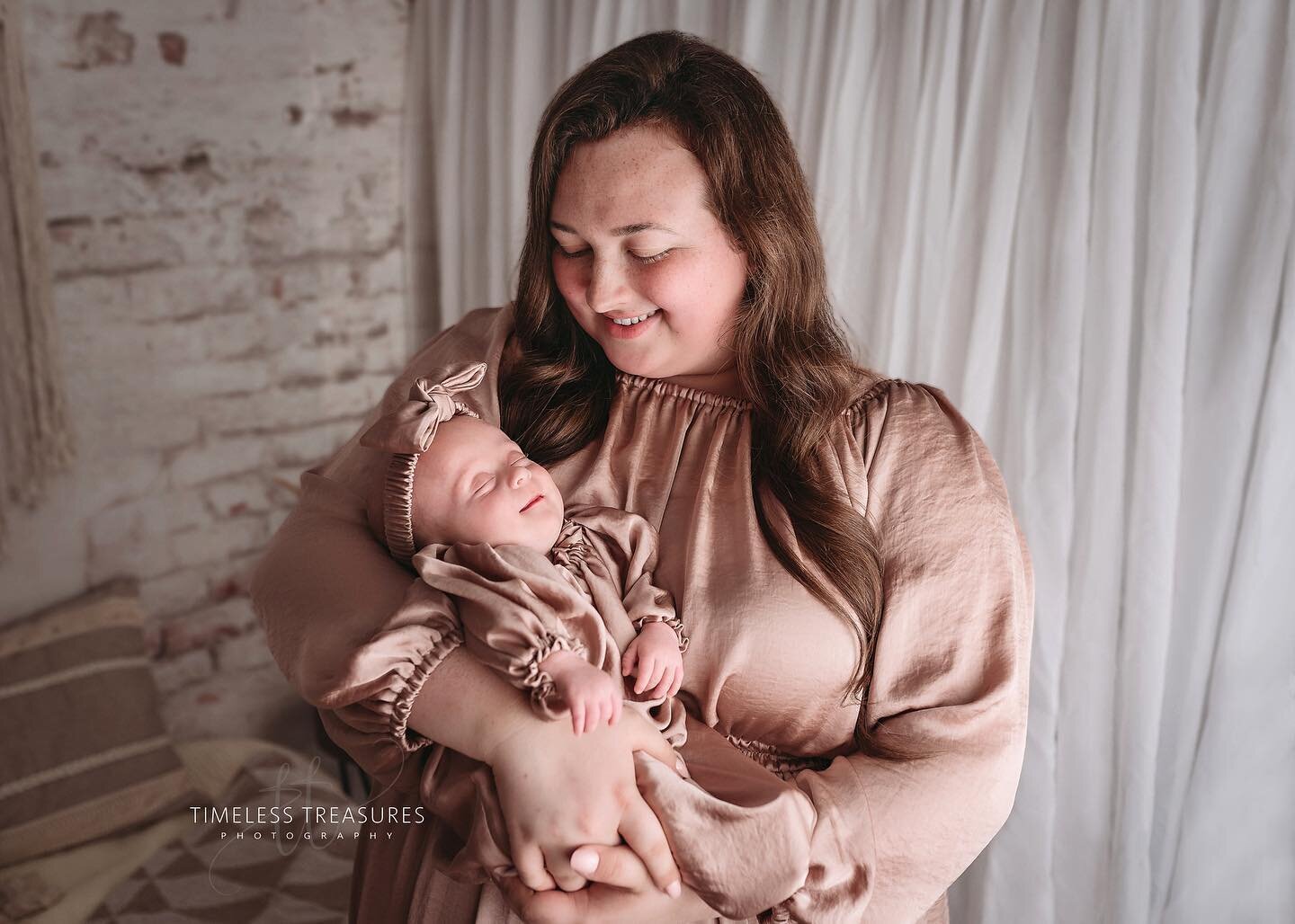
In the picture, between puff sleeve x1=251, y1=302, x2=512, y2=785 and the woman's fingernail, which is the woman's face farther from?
the woman's fingernail

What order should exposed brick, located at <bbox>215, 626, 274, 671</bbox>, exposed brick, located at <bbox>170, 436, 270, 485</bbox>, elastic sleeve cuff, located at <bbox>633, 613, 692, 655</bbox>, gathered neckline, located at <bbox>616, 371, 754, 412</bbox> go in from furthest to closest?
exposed brick, located at <bbox>215, 626, 274, 671</bbox>
exposed brick, located at <bbox>170, 436, 270, 485</bbox>
gathered neckline, located at <bbox>616, 371, 754, 412</bbox>
elastic sleeve cuff, located at <bbox>633, 613, 692, 655</bbox>

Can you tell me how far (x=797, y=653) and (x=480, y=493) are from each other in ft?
1.52

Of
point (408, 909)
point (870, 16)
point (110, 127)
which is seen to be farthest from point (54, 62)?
point (408, 909)

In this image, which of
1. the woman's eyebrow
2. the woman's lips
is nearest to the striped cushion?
the woman's lips

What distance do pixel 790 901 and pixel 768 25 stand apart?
1723 millimetres

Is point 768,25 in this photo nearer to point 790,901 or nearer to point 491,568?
point 491,568

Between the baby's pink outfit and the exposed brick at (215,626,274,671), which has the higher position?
the baby's pink outfit

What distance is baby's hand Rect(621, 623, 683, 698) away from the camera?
50.4 inches

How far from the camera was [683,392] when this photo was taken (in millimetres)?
1647

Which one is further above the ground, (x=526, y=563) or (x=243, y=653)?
(x=526, y=563)

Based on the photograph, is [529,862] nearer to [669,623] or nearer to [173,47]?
[669,623]

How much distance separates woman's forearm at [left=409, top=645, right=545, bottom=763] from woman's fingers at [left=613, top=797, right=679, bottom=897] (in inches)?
5.9

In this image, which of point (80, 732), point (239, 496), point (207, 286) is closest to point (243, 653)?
point (239, 496)

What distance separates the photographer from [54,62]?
7.85ft
